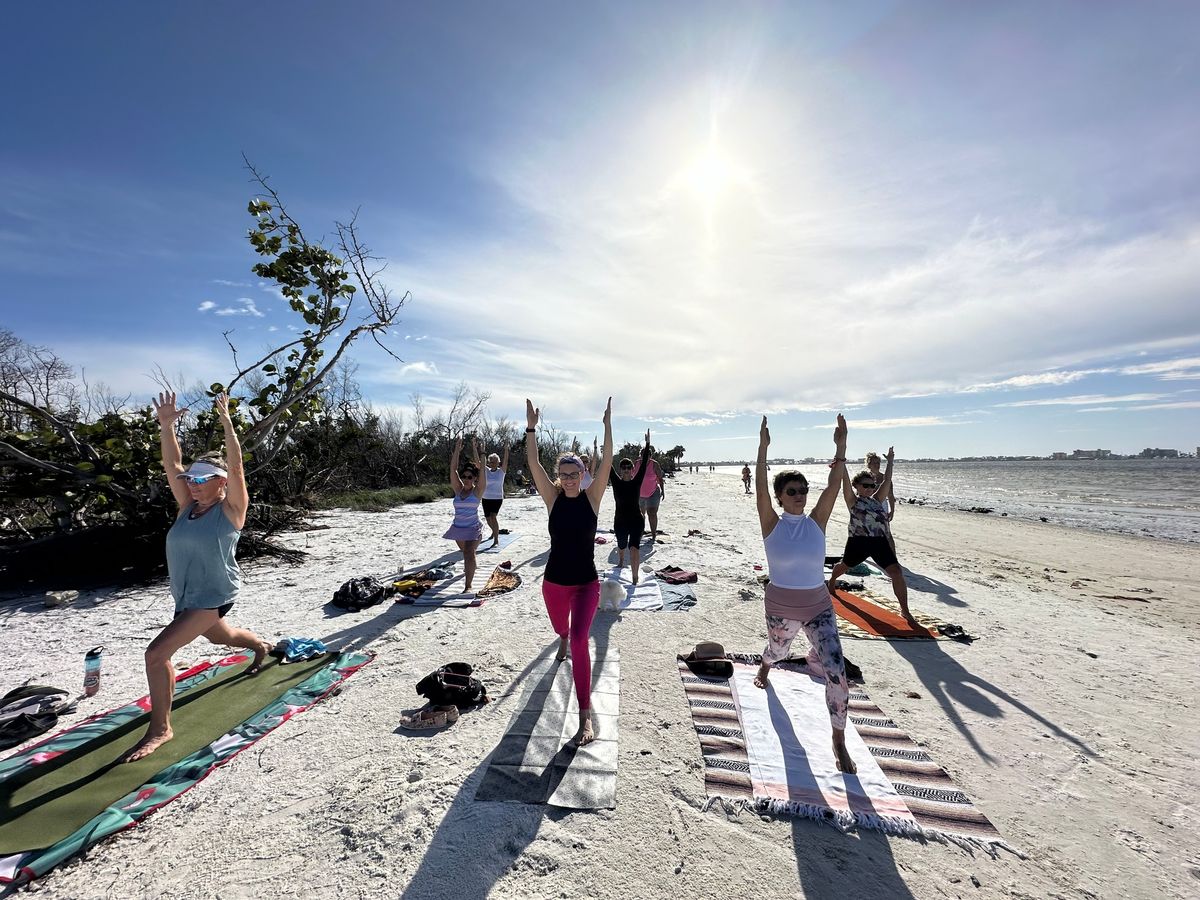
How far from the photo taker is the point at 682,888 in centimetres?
253

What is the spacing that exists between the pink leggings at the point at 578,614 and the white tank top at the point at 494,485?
6.97m

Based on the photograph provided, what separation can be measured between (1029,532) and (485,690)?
22.6 meters

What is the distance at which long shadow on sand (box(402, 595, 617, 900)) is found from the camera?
2484 millimetres

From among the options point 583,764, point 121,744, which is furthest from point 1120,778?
point 121,744

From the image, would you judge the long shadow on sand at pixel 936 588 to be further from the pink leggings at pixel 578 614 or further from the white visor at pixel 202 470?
the white visor at pixel 202 470

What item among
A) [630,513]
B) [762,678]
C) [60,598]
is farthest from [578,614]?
[60,598]

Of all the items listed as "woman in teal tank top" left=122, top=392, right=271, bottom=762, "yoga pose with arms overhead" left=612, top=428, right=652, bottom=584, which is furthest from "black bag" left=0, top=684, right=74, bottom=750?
"yoga pose with arms overhead" left=612, top=428, right=652, bottom=584

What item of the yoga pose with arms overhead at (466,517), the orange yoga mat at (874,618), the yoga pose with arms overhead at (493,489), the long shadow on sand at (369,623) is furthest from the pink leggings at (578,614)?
the yoga pose with arms overhead at (493,489)

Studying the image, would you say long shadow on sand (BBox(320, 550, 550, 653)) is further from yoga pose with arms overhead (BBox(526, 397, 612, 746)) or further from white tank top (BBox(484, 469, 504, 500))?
white tank top (BBox(484, 469, 504, 500))

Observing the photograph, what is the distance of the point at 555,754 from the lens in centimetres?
357

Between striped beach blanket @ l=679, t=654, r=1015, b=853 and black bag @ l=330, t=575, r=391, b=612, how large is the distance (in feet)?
16.9

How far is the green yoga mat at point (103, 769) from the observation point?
280 centimetres

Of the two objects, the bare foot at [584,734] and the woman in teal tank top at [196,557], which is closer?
the woman in teal tank top at [196,557]

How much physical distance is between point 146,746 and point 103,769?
9.1 inches
